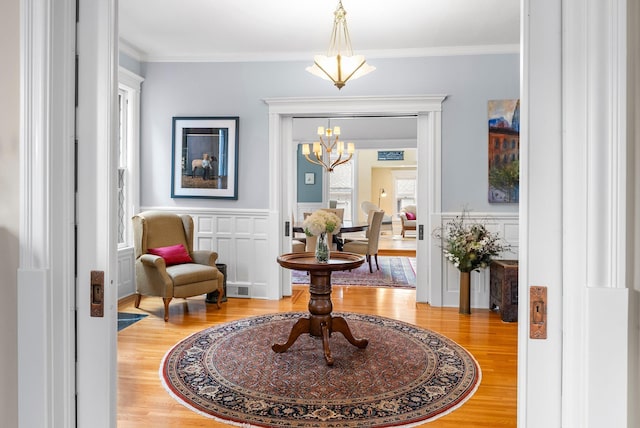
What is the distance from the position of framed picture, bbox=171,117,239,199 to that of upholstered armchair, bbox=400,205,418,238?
806 centimetres

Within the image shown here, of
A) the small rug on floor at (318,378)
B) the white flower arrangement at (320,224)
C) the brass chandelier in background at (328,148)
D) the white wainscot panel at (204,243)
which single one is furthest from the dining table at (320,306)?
the brass chandelier in background at (328,148)

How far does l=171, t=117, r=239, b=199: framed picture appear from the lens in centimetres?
541

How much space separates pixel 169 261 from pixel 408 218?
9.33m

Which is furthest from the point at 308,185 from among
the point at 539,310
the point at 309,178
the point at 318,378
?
the point at 539,310

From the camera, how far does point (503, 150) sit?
502 centimetres

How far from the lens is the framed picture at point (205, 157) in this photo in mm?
5414

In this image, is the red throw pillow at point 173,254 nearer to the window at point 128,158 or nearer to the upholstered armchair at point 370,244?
the window at point 128,158

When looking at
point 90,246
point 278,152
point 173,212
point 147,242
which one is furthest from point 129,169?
point 90,246
